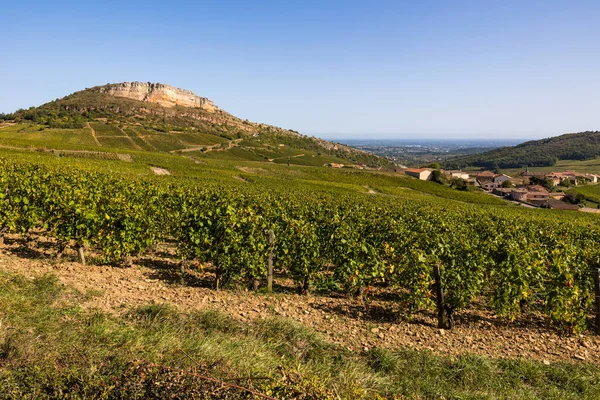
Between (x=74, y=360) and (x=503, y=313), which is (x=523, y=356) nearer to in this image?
(x=503, y=313)

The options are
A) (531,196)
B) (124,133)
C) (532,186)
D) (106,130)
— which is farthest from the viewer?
(106,130)

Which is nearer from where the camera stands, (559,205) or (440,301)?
(440,301)

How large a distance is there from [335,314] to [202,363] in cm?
490

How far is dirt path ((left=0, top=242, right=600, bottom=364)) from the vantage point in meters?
7.80

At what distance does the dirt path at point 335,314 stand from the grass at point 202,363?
21.6 inches

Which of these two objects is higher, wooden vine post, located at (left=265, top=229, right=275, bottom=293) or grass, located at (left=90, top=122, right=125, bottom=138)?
grass, located at (left=90, top=122, right=125, bottom=138)

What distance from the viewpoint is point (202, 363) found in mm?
4875

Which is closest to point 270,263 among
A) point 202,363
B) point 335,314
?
point 335,314

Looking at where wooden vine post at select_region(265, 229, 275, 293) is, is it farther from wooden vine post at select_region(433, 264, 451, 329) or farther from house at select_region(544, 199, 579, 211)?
house at select_region(544, 199, 579, 211)

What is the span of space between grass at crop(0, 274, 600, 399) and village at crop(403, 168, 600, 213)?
93.1m

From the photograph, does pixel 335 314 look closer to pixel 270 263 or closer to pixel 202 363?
pixel 270 263

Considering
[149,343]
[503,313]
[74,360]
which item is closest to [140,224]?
[149,343]

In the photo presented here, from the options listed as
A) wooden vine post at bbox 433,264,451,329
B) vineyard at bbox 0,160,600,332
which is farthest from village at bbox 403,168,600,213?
wooden vine post at bbox 433,264,451,329

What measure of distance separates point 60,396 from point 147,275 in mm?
6895
